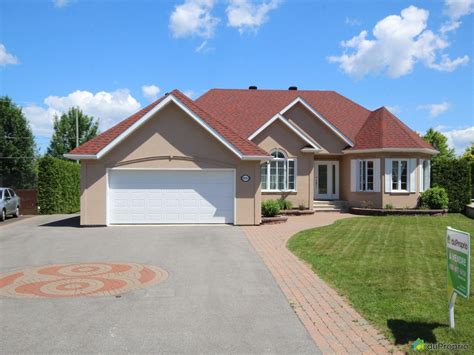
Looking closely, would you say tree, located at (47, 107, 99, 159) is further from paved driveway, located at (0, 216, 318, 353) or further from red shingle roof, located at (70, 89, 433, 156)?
paved driveway, located at (0, 216, 318, 353)

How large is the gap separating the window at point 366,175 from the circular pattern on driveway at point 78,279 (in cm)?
1699

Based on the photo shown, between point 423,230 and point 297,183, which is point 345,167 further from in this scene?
point 423,230

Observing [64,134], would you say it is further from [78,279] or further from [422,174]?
[78,279]

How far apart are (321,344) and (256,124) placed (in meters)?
19.8

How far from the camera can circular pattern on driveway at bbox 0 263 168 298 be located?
8.01 metres

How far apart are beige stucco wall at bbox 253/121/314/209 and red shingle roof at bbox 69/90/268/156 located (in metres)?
5.19

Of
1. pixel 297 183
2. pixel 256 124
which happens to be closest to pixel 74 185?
pixel 256 124

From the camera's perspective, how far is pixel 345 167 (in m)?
26.1

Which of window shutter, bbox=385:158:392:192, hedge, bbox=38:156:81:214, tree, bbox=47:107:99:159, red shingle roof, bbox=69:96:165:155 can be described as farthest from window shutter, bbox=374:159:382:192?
tree, bbox=47:107:99:159

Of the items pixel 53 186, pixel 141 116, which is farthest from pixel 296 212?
pixel 53 186

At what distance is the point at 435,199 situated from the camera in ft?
76.8

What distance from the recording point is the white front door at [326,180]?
2664 centimetres

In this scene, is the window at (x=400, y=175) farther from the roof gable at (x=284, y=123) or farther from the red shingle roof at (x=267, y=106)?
the roof gable at (x=284, y=123)

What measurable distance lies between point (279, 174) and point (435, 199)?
8.18m
